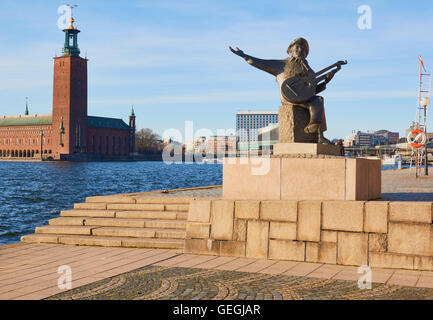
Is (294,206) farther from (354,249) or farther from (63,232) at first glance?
(63,232)

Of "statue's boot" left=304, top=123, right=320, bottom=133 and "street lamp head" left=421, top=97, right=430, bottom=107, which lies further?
"street lamp head" left=421, top=97, right=430, bottom=107

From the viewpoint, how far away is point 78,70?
131 meters

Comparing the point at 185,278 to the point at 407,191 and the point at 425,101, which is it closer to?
the point at 407,191

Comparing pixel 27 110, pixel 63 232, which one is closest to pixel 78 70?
pixel 27 110

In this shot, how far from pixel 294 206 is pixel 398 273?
1818mm

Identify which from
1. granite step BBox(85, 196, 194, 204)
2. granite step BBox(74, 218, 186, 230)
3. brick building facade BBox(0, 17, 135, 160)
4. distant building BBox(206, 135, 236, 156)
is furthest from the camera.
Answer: brick building facade BBox(0, 17, 135, 160)

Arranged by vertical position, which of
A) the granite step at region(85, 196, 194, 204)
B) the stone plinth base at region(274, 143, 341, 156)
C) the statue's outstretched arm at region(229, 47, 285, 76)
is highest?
the statue's outstretched arm at region(229, 47, 285, 76)

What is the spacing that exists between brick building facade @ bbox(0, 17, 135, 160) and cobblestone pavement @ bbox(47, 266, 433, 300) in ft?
423

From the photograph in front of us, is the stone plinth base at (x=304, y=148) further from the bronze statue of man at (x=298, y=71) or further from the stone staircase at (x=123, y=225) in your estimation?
the stone staircase at (x=123, y=225)

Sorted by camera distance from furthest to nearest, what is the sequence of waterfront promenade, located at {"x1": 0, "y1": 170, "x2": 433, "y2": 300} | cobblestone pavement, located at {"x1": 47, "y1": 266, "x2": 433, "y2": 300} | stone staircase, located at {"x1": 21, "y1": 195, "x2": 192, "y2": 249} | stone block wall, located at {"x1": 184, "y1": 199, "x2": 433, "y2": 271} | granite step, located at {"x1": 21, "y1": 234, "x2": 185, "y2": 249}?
stone staircase, located at {"x1": 21, "y1": 195, "x2": 192, "y2": 249}
granite step, located at {"x1": 21, "y1": 234, "x2": 185, "y2": 249}
stone block wall, located at {"x1": 184, "y1": 199, "x2": 433, "y2": 271}
waterfront promenade, located at {"x1": 0, "y1": 170, "x2": 433, "y2": 300}
cobblestone pavement, located at {"x1": 47, "y1": 266, "x2": 433, "y2": 300}

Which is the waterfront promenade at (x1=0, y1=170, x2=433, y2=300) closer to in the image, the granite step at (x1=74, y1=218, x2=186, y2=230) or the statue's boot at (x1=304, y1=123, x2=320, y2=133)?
the granite step at (x1=74, y1=218, x2=186, y2=230)

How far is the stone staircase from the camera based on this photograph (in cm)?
895

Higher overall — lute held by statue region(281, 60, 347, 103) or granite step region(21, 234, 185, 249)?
lute held by statue region(281, 60, 347, 103)

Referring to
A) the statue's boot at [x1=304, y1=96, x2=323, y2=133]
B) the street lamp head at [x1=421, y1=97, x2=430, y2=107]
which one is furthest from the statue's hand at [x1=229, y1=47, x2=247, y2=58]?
the street lamp head at [x1=421, y1=97, x2=430, y2=107]
